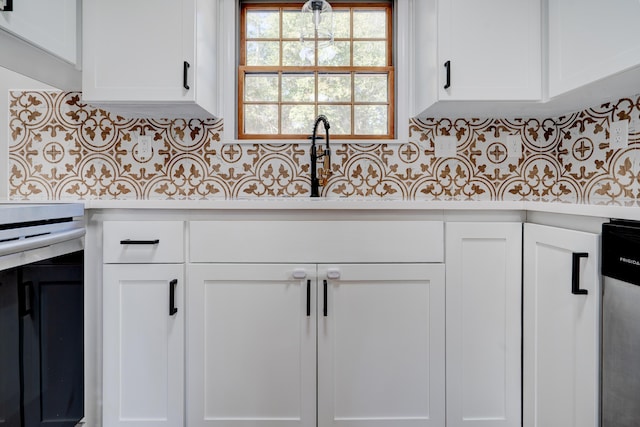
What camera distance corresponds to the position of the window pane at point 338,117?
78.1 inches

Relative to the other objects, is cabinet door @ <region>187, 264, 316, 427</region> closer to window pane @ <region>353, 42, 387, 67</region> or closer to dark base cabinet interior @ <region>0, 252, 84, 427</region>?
dark base cabinet interior @ <region>0, 252, 84, 427</region>

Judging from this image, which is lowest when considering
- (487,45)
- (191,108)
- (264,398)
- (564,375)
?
(264,398)

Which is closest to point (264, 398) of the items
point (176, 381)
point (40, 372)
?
point (176, 381)

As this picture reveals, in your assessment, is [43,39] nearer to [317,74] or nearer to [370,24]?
[317,74]

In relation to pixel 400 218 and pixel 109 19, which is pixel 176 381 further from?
pixel 109 19

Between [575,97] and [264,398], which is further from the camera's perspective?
[575,97]

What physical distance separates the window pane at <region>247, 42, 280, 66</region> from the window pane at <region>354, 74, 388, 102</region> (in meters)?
0.45

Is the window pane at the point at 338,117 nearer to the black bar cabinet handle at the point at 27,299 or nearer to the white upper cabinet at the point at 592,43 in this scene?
the white upper cabinet at the point at 592,43

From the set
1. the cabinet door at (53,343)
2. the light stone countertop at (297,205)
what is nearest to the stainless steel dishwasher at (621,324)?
the light stone countertop at (297,205)

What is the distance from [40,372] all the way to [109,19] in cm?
133

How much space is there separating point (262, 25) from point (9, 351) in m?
1.77

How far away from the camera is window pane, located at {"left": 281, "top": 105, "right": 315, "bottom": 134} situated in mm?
1979

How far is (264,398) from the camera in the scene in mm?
1399

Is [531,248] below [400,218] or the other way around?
below
